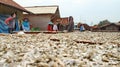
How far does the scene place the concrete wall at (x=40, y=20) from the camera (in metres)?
32.5

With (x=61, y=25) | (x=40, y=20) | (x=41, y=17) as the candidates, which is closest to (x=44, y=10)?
(x=41, y=17)

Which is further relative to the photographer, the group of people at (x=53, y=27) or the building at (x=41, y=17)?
the building at (x=41, y=17)

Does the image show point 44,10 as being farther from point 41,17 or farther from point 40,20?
point 40,20

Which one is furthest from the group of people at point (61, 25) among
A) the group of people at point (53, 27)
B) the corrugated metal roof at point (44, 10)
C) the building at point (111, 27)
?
the building at point (111, 27)

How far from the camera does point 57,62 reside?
446 centimetres

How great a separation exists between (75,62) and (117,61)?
97 cm

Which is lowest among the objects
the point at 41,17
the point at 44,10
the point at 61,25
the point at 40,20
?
the point at 61,25

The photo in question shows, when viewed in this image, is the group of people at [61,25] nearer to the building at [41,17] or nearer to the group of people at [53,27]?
the group of people at [53,27]

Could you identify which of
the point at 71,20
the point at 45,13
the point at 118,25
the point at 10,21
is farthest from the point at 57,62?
the point at 118,25

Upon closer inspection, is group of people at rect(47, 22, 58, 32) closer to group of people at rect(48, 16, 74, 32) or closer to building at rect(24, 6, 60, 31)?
group of people at rect(48, 16, 74, 32)

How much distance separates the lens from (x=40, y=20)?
32.9 metres

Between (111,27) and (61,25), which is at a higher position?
(61,25)

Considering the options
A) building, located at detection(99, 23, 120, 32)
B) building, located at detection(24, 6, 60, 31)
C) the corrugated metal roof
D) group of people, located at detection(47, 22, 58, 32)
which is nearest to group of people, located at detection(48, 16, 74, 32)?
group of people, located at detection(47, 22, 58, 32)

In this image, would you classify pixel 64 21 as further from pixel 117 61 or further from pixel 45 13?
pixel 117 61
